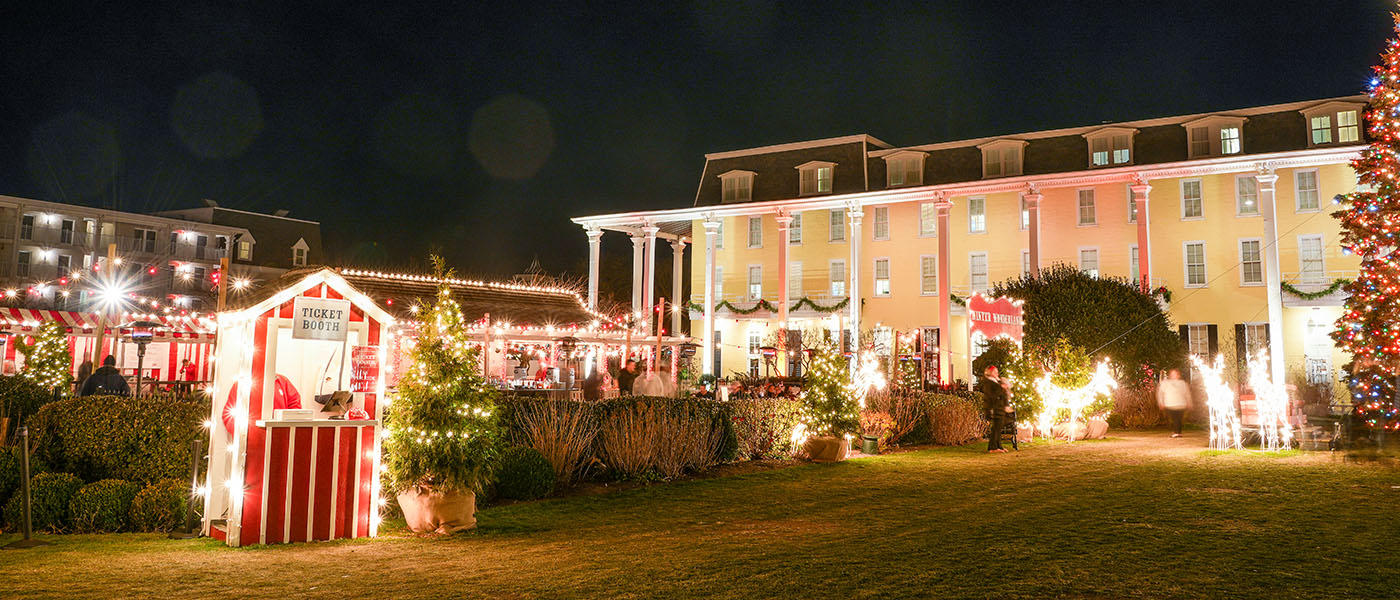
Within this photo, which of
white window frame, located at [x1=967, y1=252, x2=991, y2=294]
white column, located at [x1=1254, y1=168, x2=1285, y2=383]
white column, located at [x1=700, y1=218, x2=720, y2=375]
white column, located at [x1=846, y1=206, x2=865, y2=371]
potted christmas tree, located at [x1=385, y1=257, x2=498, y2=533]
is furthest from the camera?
white column, located at [x1=700, y1=218, x2=720, y2=375]

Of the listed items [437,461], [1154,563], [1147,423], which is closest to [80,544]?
[437,461]

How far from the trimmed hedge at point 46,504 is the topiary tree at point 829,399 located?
939cm

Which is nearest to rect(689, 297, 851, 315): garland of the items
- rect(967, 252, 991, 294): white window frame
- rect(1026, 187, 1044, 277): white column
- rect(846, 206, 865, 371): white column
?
rect(846, 206, 865, 371): white column

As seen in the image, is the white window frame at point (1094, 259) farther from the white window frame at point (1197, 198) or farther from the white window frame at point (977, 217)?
the white window frame at point (977, 217)

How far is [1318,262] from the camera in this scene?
30516 millimetres

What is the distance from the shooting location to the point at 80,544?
23.3 feet

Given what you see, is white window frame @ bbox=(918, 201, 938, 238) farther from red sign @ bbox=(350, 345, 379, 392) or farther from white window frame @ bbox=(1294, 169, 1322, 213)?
red sign @ bbox=(350, 345, 379, 392)

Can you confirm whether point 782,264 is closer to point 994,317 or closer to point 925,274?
point 925,274

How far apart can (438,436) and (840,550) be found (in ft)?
11.5

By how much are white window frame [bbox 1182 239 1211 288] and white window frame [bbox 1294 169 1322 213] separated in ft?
10.0

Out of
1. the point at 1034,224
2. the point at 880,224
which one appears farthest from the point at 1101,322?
the point at 880,224

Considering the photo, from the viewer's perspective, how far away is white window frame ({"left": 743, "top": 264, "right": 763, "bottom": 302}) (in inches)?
1576

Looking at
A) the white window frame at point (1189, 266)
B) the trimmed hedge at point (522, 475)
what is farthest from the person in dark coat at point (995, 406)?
the white window frame at point (1189, 266)

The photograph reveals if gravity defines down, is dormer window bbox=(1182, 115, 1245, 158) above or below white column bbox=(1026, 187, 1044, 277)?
above
